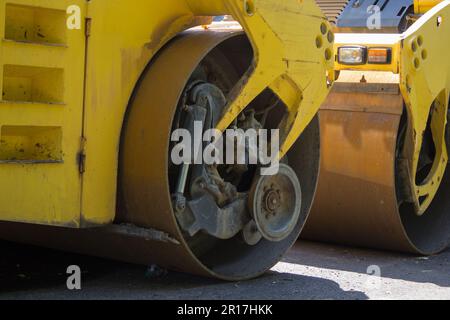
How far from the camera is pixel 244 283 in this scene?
14.4 feet

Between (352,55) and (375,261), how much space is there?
1.18 metres

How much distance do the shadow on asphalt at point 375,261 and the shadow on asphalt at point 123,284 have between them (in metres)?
0.48

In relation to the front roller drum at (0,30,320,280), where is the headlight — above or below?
above

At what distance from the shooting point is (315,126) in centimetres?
478

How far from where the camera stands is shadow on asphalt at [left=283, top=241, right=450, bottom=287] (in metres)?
4.94

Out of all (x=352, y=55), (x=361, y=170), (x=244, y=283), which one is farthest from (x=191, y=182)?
(x=352, y=55)

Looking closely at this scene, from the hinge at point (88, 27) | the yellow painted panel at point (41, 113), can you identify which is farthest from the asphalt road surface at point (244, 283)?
the hinge at point (88, 27)

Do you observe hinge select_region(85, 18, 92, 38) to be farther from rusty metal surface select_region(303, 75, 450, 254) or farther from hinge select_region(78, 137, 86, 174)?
rusty metal surface select_region(303, 75, 450, 254)

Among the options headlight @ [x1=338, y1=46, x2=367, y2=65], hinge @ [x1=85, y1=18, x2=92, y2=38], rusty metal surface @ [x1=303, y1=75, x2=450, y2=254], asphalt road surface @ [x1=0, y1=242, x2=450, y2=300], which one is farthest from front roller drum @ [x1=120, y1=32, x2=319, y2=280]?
headlight @ [x1=338, y1=46, x2=367, y2=65]

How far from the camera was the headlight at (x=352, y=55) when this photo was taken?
5.19 meters

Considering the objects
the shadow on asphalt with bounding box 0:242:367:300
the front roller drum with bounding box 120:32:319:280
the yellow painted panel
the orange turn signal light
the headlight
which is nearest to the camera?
the yellow painted panel

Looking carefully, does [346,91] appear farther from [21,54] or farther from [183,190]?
[21,54]

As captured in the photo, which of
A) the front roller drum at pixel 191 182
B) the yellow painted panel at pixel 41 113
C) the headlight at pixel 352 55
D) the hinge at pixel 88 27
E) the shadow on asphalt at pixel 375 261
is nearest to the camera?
the yellow painted panel at pixel 41 113

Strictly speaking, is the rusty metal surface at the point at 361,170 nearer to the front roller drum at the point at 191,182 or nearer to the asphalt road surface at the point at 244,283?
the asphalt road surface at the point at 244,283
